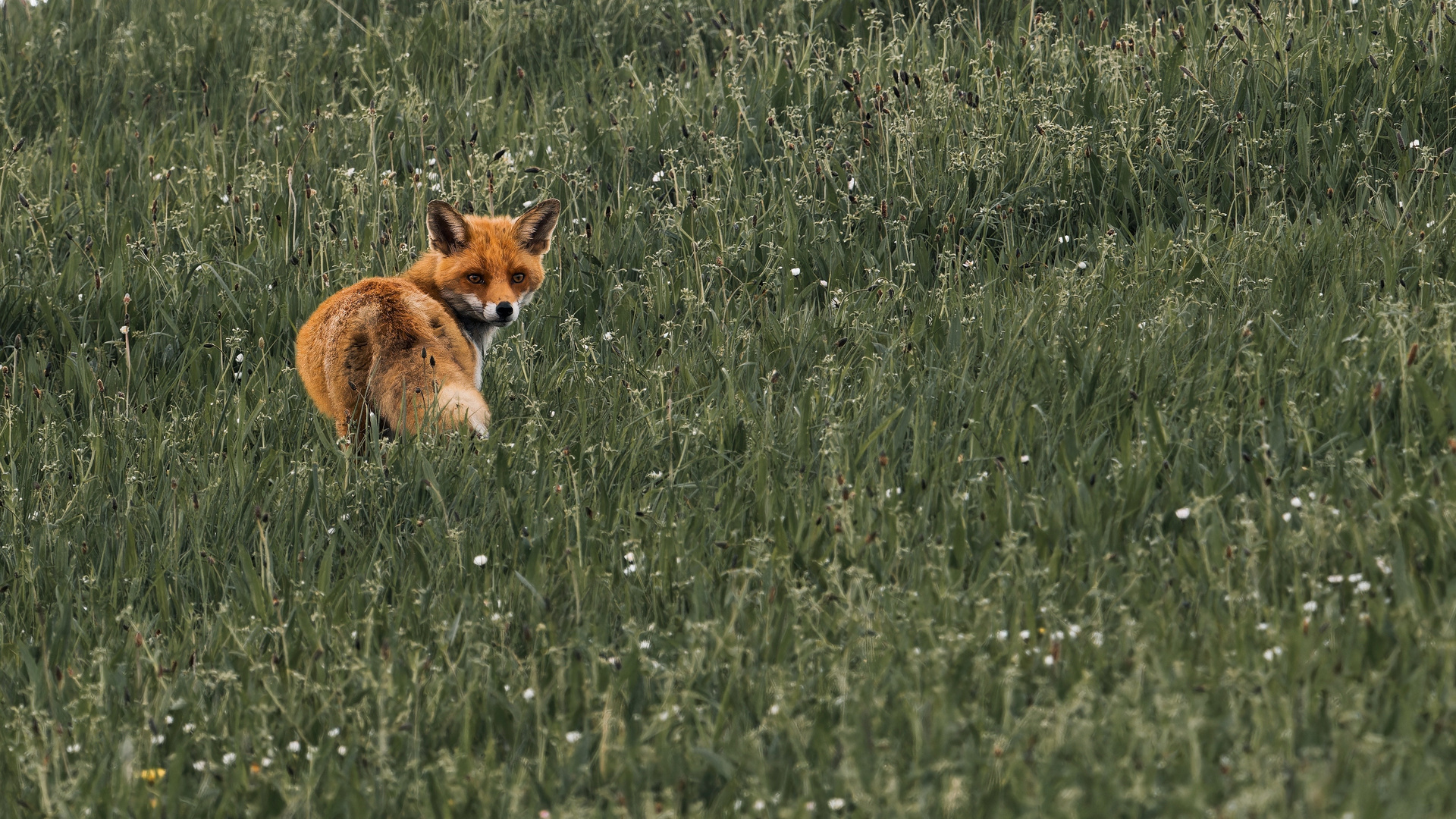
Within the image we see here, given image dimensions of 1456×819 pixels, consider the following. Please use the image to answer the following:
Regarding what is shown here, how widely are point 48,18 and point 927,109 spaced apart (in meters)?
6.84

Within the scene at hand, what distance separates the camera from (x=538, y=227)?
6766 millimetres

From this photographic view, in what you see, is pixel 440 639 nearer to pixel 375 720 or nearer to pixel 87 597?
pixel 375 720

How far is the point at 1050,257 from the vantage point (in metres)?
6.86

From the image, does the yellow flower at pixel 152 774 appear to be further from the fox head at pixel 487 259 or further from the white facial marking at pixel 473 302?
the white facial marking at pixel 473 302

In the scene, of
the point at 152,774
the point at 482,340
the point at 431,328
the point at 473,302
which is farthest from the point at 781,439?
the point at 152,774

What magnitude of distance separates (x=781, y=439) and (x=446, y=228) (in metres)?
2.30

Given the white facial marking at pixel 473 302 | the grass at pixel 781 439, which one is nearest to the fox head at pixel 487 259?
the white facial marking at pixel 473 302

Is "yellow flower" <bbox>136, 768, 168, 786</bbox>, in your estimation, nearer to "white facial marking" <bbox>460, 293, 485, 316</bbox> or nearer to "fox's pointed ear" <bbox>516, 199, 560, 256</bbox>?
"white facial marking" <bbox>460, 293, 485, 316</bbox>

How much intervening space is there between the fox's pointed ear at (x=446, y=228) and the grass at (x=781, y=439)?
1.67ft

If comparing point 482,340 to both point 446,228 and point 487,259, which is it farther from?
point 446,228

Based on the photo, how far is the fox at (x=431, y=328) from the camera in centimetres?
560

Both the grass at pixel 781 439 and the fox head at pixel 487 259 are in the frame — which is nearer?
the grass at pixel 781 439

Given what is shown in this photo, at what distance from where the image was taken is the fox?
18.4 feet

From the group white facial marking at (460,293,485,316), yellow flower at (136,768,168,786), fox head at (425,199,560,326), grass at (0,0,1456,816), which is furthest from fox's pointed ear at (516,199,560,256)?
yellow flower at (136,768,168,786)
